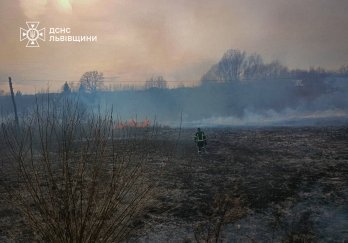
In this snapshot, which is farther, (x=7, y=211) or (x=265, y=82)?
(x=265, y=82)

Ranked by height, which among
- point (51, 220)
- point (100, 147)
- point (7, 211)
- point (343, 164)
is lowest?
point (7, 211)

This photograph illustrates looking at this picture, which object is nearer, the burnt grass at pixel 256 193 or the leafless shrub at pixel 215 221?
the leafless shrub at pixel 215 221

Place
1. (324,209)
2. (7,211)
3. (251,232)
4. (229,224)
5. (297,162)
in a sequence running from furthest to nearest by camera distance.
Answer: (297,162)
(7,211)
(324,209)
(229,224)
(251,232)

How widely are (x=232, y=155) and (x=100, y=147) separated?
15.6m

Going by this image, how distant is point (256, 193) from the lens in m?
11.0

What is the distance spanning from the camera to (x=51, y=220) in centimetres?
254

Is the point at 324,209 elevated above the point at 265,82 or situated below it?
below

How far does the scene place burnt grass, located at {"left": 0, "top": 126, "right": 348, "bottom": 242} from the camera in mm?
7938

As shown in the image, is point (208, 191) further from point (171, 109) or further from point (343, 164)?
point (171, 109)

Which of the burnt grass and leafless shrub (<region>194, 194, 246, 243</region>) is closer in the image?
leafless shrub (<region>194, 194, 246, 243</region>)

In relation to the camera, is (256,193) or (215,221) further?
(256,193)

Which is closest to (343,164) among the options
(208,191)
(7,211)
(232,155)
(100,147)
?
(232,155)

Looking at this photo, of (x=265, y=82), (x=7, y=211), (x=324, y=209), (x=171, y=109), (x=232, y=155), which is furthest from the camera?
(x=171, y=109)

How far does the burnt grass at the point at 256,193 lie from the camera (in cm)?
794
